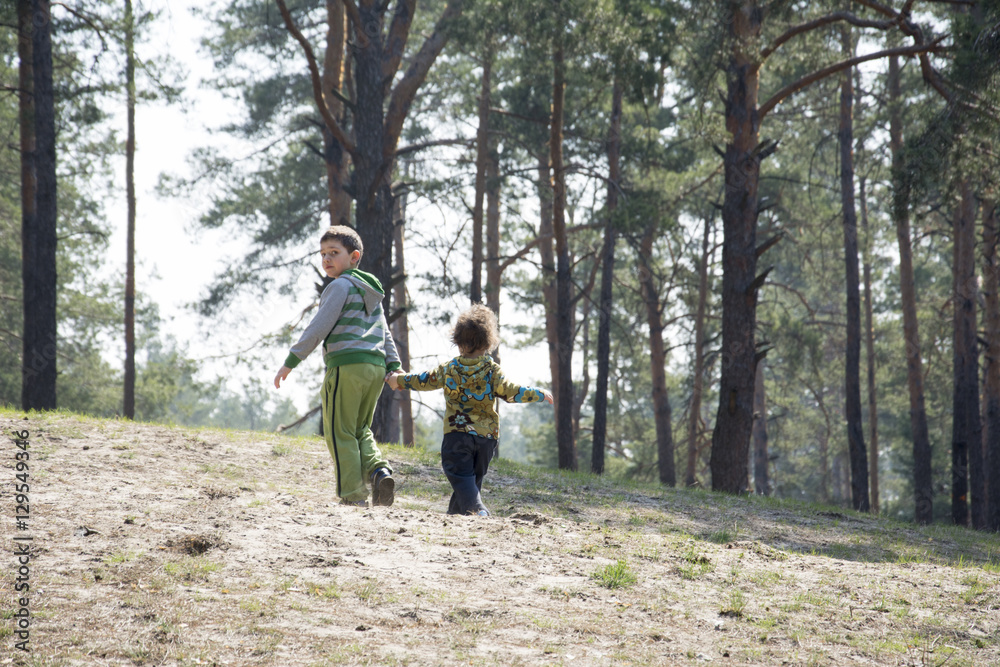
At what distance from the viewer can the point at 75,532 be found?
4676 mm

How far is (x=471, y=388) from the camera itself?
582cm

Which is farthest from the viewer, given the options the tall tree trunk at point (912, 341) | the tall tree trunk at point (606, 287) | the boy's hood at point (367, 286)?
the tall tree trunk at point (912, 341)

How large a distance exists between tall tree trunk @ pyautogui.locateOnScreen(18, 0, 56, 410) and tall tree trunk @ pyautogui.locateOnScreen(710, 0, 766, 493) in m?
10.7

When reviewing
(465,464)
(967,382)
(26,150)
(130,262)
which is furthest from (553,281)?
(465,464)

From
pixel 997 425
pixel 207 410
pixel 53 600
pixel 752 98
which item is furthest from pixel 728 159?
pixel 207 410

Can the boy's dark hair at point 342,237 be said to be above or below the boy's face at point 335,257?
above

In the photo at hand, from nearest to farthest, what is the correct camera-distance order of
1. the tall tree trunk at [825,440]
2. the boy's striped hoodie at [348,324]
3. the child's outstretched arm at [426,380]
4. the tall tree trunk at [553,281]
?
the boy's striped hoodie at [348,324] → the child's outstretched arm at [426,380] → the tall tree trunk at [553,281] → the tall tree trunk at [825,440]

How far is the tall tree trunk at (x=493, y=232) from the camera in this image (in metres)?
20.4

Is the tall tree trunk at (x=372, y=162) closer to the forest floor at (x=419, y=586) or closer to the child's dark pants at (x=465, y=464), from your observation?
the forest floor at (x=419, y=586)

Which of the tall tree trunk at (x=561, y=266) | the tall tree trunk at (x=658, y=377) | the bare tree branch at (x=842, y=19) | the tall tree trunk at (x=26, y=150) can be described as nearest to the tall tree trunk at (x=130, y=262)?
the tall tree trunk at (x=26, y=150)

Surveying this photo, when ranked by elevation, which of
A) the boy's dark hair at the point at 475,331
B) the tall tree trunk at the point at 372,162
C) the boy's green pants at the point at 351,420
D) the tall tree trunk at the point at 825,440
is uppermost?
the tall tree trunk at the point at 372,162

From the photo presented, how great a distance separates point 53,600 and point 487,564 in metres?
2.29

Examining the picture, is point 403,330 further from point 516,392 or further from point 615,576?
point 615,576

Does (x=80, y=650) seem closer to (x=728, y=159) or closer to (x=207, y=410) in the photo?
(x=728, y=159)
